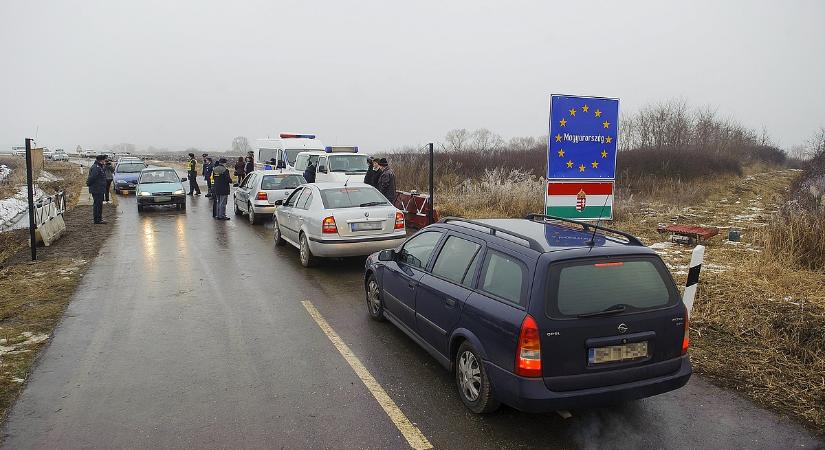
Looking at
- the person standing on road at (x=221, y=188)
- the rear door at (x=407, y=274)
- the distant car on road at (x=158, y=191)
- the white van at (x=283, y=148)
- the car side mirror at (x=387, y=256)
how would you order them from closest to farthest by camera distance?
the rear door at (x=407, y=274)
the car side mirror at (x=387, y=256)
the person standing on road at (x=221, y=188)
the distant car on road at (x=158, y=191)
the white van at (x=283, y=148)

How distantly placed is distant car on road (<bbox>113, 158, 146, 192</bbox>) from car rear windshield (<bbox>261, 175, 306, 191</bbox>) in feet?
42.2

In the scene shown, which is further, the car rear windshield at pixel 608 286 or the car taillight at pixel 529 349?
the car rear windshield at pixel 608 286

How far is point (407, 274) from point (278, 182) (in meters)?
11.2

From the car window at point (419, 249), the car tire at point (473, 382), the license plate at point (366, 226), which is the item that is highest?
the car window at point (419, 249)

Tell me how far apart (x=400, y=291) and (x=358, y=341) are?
0.77 metres

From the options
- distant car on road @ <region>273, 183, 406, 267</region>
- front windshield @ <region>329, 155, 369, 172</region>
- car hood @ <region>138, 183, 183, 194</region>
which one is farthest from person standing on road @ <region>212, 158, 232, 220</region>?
distant car on road @ <region>273, 183, 406, 267</region>

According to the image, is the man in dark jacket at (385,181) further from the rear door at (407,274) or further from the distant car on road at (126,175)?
the distant car on road at (126,175)

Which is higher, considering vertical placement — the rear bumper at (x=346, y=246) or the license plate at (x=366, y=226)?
the license plate at (x=366, y=226)

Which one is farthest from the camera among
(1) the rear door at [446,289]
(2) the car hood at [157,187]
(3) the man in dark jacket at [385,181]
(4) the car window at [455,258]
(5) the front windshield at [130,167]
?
(5) the front windshield at [130,167]

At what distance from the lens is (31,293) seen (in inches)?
316

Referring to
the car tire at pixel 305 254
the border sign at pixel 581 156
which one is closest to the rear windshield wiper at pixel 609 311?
the border sign at pixel 581 156

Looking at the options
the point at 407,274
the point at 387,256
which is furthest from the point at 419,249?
the point at 387,256

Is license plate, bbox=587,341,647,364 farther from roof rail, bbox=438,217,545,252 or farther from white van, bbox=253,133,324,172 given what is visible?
white van, bbox=253,133,324,172

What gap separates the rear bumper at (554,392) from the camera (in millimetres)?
3936
